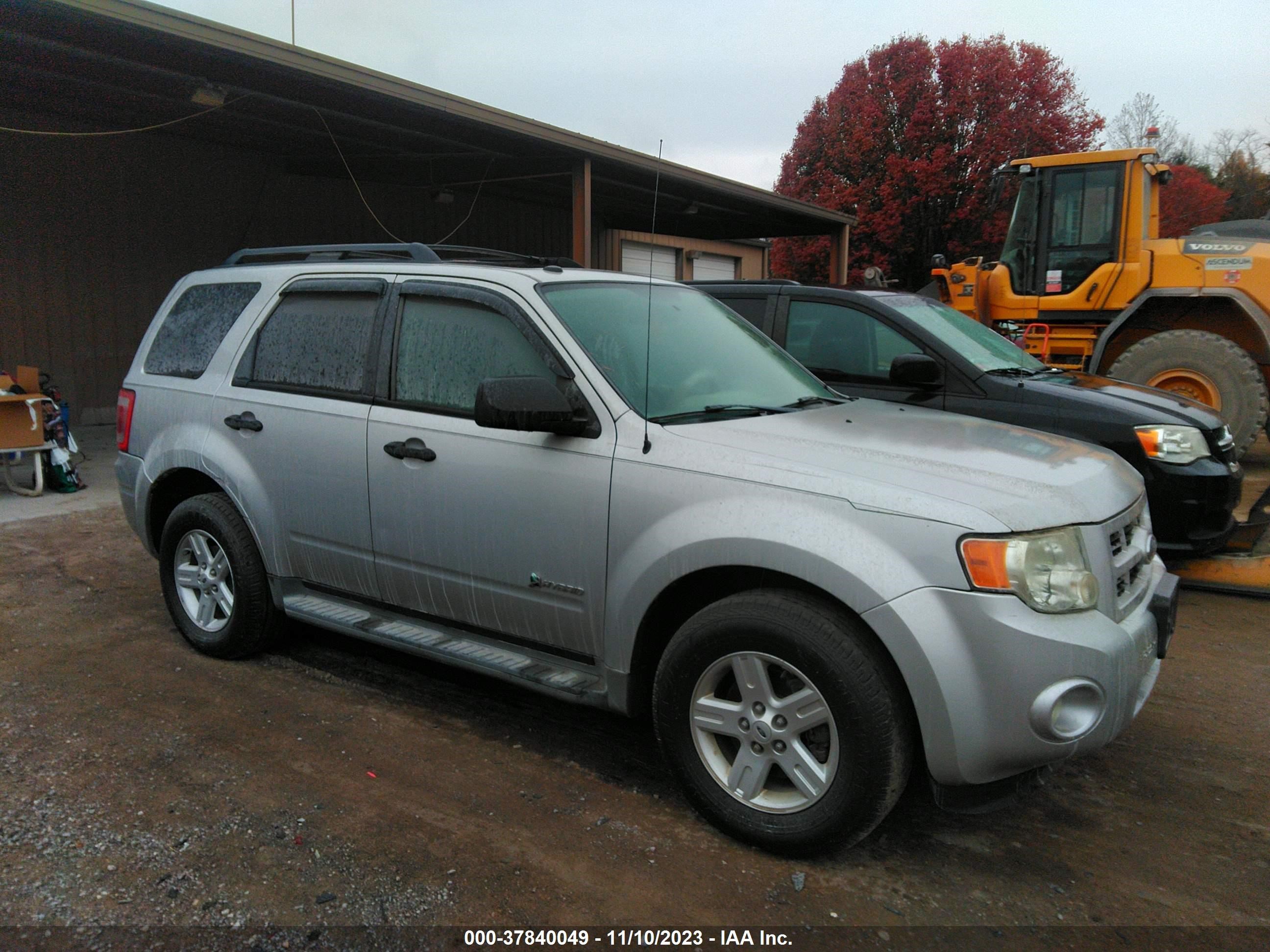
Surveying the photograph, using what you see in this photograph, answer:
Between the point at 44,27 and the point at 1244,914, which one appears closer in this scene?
the point at 1244,914

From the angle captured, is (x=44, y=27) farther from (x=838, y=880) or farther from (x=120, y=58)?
(x=838, y=880)

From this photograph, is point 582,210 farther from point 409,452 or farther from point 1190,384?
point 409,452

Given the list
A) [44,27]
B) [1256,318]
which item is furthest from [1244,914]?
[44,27]

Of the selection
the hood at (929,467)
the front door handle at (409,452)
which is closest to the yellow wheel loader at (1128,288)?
the hood at (929,467)

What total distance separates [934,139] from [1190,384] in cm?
2209

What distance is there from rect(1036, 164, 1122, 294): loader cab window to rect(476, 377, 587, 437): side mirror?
329 inches

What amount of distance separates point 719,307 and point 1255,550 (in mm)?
3830

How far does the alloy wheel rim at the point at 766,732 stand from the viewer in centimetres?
270

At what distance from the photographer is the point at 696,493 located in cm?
293

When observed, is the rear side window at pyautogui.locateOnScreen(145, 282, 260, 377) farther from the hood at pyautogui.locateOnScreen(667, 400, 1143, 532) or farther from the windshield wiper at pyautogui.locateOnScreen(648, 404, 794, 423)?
the hood at pyautogui.locateOnScreen(667, 400, 1143, 532)

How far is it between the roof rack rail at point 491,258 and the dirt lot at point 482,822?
1956 millimetres

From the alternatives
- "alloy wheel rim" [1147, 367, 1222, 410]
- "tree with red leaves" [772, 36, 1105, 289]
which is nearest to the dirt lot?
"alloy wheel rim" [1147, 367, 1222, 410]

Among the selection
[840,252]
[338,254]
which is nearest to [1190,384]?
[338,254]

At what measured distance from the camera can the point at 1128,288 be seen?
9297 millimetres
